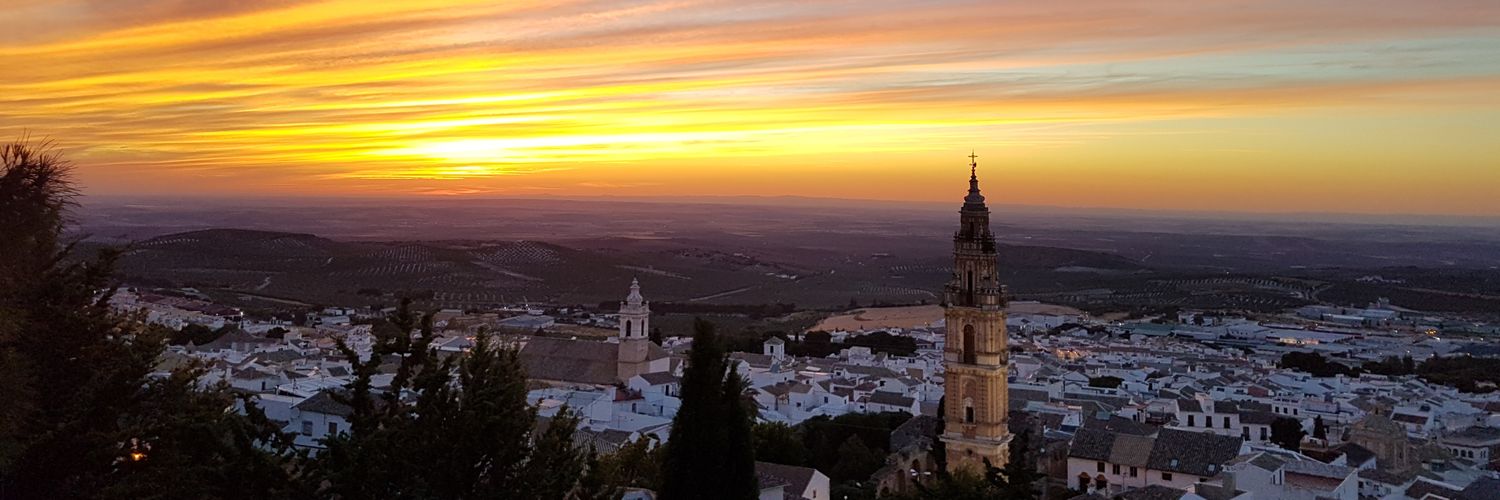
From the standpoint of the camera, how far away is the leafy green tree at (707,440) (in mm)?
9531

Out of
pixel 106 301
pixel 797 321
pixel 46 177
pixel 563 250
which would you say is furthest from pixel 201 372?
pixel 563 250

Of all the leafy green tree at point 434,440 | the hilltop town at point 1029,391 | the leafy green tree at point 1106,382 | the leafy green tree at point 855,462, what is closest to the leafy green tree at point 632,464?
the hilltop town at point 1029,391

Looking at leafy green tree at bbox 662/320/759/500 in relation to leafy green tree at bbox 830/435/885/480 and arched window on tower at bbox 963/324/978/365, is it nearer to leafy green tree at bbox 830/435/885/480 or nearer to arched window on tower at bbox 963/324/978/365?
arched window on tower at bbox 963/324/978/365

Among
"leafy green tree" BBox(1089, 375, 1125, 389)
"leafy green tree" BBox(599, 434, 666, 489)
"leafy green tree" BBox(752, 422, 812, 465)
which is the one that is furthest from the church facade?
"leafy green tree" BBox(599, 434, 666, 489)

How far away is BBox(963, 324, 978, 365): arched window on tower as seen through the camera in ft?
70.0

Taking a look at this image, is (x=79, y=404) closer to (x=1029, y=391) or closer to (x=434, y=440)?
(x=434, y=440)

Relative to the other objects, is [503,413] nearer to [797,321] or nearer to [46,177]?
[46,177]

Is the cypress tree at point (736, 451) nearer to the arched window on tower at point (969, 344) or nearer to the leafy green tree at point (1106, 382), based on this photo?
the arched window on tower at point (969, 344)

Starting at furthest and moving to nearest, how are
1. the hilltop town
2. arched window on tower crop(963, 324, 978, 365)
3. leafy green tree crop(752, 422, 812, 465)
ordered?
leafy green tree crop(752, 422, 812, 465) → arched window on tower crop(963, 324, 978, 365) → the hilltop town

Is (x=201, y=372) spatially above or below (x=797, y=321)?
above

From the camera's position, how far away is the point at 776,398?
3177cm

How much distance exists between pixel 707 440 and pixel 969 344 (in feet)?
41.8

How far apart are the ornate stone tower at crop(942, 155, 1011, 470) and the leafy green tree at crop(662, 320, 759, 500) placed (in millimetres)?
12011

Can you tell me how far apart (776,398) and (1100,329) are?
132ft
